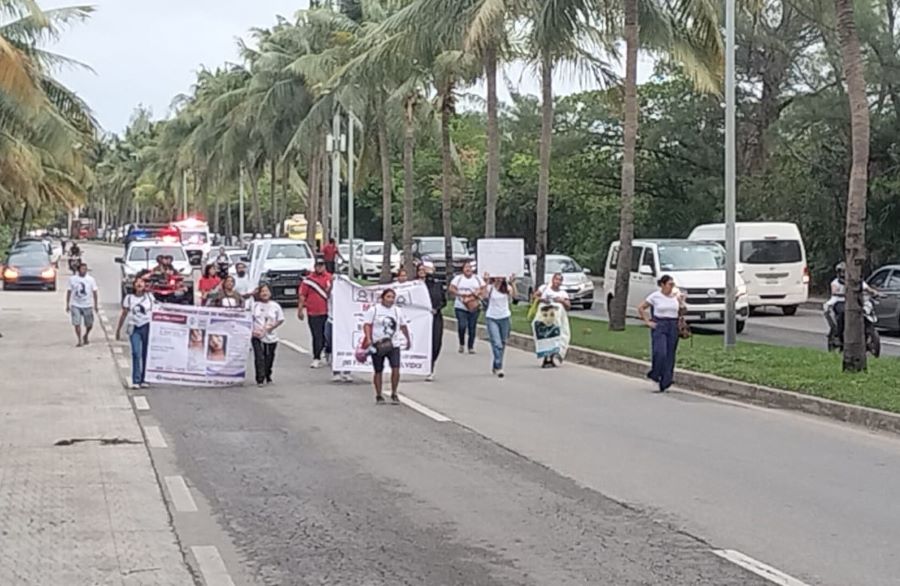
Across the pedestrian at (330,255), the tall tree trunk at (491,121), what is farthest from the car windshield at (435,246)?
the tall tree trunk at (491,121)

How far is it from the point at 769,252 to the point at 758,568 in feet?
84.8

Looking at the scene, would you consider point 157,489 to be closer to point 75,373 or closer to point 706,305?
point 75,373

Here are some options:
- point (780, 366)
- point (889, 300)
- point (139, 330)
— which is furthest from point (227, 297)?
point (889, 300)

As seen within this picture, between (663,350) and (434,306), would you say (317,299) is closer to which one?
(434,306)

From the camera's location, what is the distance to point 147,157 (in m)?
109

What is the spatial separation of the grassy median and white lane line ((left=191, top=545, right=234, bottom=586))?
8470 millimetres

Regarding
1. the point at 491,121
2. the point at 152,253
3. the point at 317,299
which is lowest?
the point at 317,299

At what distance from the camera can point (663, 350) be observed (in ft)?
57.1

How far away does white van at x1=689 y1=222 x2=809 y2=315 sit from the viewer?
108ft

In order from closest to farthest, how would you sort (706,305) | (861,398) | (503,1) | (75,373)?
(861,398)
(75,373)
(503,1)
(706,305)

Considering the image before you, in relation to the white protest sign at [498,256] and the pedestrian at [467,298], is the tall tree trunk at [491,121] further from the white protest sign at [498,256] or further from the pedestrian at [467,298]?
the pedestrian at [467,298]

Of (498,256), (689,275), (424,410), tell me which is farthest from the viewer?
(498,256)

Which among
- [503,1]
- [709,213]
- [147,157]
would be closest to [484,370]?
[503,1]

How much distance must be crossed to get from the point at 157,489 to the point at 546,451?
3774 mm
